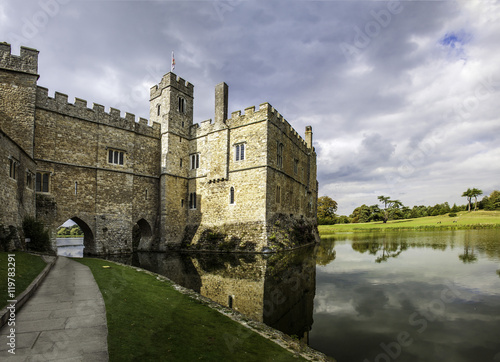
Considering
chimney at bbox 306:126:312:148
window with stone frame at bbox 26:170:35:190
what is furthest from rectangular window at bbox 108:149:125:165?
chimney at bbox 306:126:312:148

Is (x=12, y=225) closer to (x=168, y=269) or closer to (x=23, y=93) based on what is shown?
(x=168, y=269)

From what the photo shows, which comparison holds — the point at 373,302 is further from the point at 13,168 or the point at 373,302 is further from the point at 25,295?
the point at 13,168

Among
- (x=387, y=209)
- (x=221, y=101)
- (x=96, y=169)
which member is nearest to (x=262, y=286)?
(x=96, y=169)

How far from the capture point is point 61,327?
5238 millimetres

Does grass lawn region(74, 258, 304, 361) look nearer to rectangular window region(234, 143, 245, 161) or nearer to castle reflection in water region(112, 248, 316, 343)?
castle reflection in water region(112, 248, 316, 343)

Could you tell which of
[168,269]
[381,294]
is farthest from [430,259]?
[168,269]

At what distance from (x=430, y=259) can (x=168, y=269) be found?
16644 mm

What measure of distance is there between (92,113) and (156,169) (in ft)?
23.5

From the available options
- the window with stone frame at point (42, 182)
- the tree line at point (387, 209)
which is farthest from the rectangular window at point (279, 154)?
the tree line at point (387, 209)

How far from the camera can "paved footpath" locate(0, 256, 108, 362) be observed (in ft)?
13.8

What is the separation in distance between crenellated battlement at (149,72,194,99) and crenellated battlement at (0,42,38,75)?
33.9 feet

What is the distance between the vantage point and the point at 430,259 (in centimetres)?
1748

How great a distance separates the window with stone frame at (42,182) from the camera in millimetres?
19281

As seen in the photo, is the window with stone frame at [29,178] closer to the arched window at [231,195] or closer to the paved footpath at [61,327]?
the paved footpath at [61,327]
